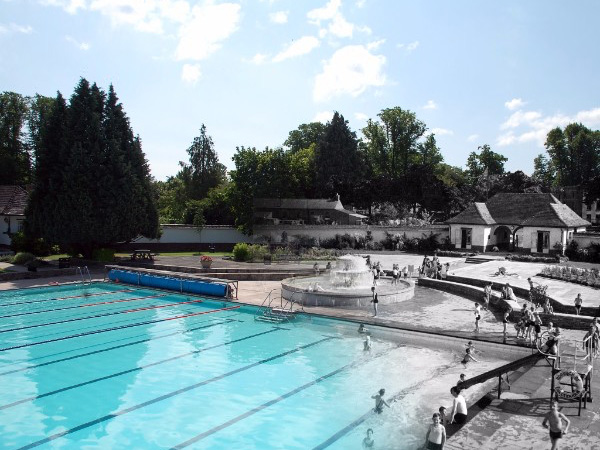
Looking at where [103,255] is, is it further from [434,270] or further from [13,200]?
[434,270]

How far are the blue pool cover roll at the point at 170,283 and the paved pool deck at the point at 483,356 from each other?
135cm

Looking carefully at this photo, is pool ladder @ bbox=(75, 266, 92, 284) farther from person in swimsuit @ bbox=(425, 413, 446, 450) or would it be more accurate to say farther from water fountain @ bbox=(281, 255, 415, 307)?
person in swimsuit @ bbox=(425, 413, 446, 450)

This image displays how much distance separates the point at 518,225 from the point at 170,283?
96.2ft

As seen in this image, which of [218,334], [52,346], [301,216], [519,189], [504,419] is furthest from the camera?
[519,189]

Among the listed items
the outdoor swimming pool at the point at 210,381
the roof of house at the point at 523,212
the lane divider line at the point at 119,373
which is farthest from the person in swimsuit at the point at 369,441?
the roof of house at the point at 523,212

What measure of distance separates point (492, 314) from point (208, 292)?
13.7m

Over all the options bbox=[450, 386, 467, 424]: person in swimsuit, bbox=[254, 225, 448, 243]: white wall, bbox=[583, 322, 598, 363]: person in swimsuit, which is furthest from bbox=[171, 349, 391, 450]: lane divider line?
bbox=[254, 225, 448, 243]: white wall

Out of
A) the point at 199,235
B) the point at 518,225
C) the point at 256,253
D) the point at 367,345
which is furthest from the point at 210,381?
the point at 518,225

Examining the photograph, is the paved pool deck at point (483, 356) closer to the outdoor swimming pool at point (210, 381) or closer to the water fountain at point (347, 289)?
the water fountain at point (347, 289)

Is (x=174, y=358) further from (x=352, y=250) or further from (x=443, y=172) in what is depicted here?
(x=443, y=172)

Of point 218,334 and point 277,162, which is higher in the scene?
point 277,162

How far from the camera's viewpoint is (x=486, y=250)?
136 ft

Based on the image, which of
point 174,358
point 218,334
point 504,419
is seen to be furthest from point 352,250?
point 504,419

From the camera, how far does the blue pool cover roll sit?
24.2 m
